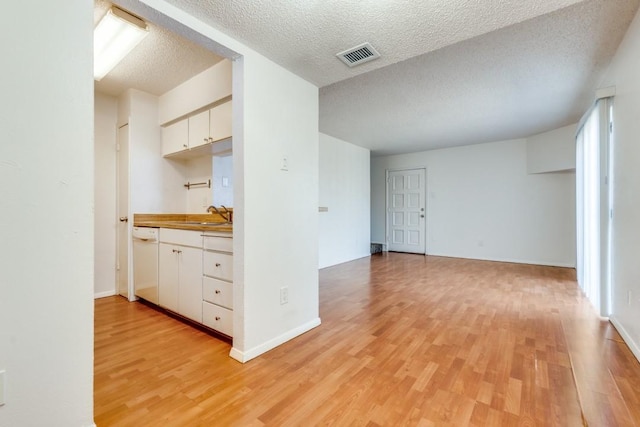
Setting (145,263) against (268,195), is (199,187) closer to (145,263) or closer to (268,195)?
(145,263)

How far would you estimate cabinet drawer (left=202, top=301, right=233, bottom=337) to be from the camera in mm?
2207

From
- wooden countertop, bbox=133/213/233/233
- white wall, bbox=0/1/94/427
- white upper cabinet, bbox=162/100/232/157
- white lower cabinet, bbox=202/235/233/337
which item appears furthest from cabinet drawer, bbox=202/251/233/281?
white upper cabinet, bbox=162/100/232/157

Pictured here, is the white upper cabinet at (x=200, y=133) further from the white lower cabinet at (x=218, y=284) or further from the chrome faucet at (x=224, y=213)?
the white lower cabinet at (x=218, y=284)

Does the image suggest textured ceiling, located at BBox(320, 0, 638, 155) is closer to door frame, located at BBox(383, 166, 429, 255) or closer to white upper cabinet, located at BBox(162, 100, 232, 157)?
white upper cabinet, located at BBox(162, 100, 232, 157)

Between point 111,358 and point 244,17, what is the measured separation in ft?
7.70

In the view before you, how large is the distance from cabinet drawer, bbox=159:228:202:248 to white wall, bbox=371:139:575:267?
5397 mm

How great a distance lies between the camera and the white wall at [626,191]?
1.97 metres

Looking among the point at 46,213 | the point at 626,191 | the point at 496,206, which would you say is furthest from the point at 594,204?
the point at 46,213

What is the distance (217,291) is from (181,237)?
671 mm

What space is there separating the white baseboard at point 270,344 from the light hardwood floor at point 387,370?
54mm

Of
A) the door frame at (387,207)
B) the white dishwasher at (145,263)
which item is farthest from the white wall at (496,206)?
the white dishwasher at (145,263)

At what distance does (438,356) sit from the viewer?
2010mm

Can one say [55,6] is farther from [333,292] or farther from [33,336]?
[333,292]

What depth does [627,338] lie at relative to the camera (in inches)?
85.2
